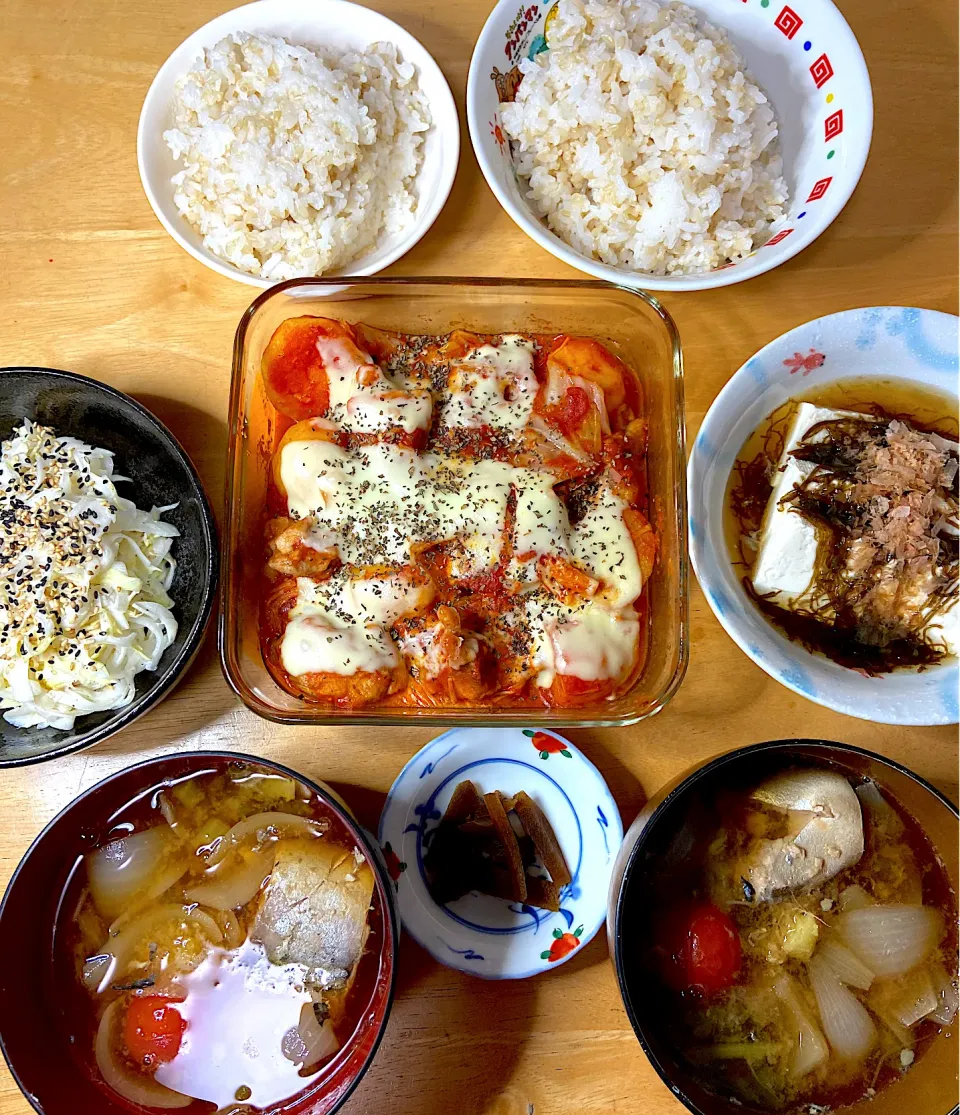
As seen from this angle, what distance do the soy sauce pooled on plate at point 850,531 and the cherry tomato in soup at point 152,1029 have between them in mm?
1413

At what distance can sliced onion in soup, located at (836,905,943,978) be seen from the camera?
166cm

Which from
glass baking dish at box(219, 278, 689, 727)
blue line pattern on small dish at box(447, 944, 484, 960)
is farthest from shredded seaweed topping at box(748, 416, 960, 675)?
blue line pattern on small dish at box(447, 944, 484, 960)

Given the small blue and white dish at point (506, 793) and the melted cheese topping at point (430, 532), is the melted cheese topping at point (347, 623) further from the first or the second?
the small blue and white dish at point (506, 793)

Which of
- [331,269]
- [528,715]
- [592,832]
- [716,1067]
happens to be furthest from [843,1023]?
[331,269]

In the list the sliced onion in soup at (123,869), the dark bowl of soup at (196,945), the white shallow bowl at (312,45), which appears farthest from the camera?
the white shallow bowl at (312,45)

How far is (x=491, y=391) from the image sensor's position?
1.73 m

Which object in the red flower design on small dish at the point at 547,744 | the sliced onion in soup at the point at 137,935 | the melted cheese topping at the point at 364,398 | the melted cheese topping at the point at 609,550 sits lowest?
the sliced onion in soup at the point at 137,935

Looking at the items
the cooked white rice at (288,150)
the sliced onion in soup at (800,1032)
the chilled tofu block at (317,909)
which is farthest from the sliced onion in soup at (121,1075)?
the cooked white rice at (288,150)

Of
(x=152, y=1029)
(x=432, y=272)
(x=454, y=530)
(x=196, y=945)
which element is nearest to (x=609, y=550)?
(x=454, y=530)

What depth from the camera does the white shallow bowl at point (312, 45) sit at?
184cm

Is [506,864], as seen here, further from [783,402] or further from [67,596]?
[783,402]

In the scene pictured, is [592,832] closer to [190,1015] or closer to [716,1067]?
[716,1067]

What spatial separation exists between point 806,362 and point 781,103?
24.0 inches

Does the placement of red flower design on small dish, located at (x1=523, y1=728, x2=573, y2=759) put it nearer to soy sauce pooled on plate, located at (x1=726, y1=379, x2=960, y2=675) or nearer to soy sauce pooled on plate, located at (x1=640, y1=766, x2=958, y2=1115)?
soy sauce pooled on plate, located at (x1=640, y1=766, x2=958, y2=1115)
